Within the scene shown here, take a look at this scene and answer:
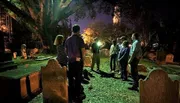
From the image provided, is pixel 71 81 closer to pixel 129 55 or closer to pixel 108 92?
pixel 108 92

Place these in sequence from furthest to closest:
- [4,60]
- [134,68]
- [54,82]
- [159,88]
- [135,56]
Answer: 1. [4,60]
2. [134,68]
3. [135,56]
4. [54,82]
5. [159,88]

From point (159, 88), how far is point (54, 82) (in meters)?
2.66

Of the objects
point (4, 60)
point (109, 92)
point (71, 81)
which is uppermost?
point (4, 60)

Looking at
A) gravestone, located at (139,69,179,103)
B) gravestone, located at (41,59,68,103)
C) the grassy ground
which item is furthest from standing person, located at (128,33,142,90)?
gravestone, located at (41,59,68,103)

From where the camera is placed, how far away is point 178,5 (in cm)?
2025

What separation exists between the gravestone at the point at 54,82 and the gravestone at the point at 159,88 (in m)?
2.02

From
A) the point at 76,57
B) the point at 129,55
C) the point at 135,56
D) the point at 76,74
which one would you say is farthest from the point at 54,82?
the point at 129,55

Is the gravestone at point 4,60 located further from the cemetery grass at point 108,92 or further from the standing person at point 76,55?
the standing person at point 76,55

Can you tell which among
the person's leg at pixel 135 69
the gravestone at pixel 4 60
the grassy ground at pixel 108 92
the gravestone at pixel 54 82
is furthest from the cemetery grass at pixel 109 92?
the gravestone at pixel 4 60

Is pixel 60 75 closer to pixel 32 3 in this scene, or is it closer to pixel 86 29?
pixel 32 3

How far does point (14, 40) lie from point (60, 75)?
21252 millimetres

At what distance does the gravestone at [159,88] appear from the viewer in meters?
4.68

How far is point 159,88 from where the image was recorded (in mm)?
4766

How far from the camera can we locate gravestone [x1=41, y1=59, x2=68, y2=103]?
5.43 m
